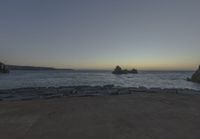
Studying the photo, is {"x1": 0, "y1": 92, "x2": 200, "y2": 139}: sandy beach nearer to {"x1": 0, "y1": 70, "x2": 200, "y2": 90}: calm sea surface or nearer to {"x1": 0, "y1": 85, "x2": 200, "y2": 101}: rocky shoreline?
{"x1": 0, "y1": 85, "x2": 200, "y2": 101}: rocky shoreline

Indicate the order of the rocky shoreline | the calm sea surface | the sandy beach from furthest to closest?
the calm sea surface
the rocky shoreline
the sandy beach

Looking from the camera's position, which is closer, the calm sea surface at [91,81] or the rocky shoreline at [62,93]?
the rocky shoreline at [62,93]

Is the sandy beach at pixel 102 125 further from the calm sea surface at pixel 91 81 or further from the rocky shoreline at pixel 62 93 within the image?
the calm sea surface at pixel 91 81

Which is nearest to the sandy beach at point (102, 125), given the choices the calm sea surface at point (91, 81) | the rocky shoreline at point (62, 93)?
the rocky shoreline at point (62, 93)

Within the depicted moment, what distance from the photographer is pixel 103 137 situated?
3826mm

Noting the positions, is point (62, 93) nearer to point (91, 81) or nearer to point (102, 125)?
point (102, 125)

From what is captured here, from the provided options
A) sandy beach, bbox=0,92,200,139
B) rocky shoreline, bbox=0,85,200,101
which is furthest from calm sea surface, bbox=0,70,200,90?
sandy beach, bbox=0,92,200,139

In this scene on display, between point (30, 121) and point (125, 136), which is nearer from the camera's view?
point (125, 136)

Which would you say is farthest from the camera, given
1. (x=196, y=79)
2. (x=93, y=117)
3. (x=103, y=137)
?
(x=196, y=79)

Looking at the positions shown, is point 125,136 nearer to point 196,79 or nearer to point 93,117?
point 93,117

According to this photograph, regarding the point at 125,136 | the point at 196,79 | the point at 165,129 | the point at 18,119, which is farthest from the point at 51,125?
the point at 196,79

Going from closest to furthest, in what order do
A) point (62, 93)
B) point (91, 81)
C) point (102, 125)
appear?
point (102, 125) → point (62, 93) → point (91, 81)

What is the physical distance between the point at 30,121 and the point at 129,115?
2.95 metres

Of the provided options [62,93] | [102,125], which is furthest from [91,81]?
[102,125]
